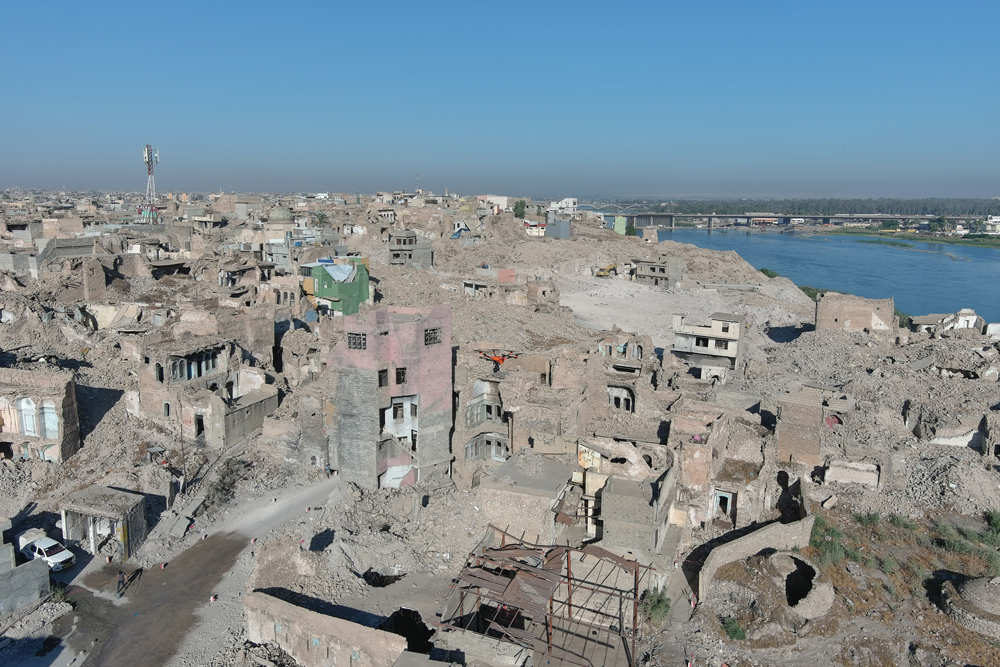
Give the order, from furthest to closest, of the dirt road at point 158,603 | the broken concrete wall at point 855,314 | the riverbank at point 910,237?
1. the riverbank at point 910,237
2. the broken concrete wall at point 855,314
3. the dirt road at point 158,603

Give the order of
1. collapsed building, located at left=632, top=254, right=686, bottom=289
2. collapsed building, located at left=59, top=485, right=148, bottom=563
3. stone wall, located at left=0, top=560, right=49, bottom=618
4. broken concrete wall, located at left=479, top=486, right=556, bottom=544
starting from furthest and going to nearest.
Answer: collapsed building, located at left=632, top=254, right=686, bottom=289 < collapsed building, located at left=59, top=485, right=148, bottom=563 < broken concrete wall, located at left=479, top=486, right=556, bottom=544 < stone wall, located at left=0, top=560, right=49, bottom=618

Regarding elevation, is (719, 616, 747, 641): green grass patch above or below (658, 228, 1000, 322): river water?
below

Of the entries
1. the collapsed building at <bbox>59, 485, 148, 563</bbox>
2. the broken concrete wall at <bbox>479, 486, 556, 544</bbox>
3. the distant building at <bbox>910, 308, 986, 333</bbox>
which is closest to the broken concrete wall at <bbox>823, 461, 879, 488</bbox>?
the broken concrete wall at <bbox>479, 486, 556, 544</bbox>

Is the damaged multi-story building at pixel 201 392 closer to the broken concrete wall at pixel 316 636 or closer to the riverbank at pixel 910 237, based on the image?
the broken concrete wall at pixel 316 636

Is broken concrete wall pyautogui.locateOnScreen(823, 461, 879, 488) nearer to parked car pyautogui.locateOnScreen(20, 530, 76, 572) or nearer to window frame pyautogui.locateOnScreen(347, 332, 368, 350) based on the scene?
window frame pyautogui.locateOnScreen(347, 332, 368, 350)

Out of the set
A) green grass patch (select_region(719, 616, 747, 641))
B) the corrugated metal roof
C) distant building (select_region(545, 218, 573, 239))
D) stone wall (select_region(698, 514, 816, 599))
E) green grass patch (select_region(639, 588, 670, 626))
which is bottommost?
green grass patch (select_region(719, 616, 747, 641))

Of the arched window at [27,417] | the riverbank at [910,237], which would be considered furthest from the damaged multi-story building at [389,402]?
the riverbank at [910,237]
